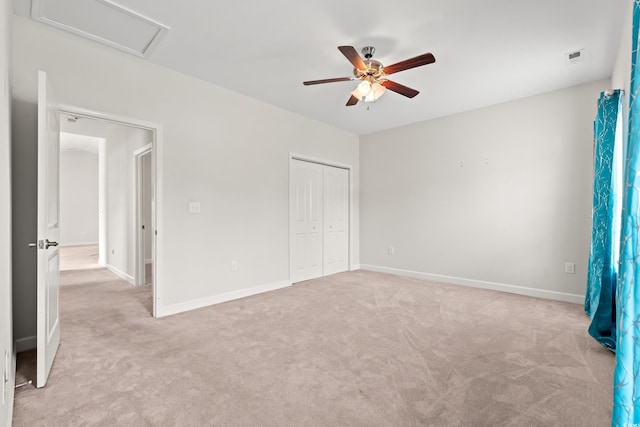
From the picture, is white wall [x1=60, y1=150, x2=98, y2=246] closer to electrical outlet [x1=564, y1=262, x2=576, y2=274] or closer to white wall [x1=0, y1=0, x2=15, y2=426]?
white wall [x1=0, y1=0, x2=15, y2=426]

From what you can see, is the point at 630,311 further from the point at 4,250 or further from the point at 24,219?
the point at 24,219

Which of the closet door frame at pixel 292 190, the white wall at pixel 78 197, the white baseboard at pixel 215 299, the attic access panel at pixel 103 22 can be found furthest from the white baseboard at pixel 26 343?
the white wall at pixel 78 197

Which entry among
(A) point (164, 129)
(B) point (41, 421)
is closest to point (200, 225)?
(A) point (164, 129)

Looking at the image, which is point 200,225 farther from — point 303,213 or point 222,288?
point 303,213

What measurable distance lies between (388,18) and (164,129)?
2.42 metres

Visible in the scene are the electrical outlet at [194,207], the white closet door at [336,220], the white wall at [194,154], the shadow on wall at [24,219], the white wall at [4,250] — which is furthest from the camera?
the white closet door at [336,220]

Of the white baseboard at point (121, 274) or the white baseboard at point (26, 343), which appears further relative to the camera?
the white baseboard at point (121, 274)

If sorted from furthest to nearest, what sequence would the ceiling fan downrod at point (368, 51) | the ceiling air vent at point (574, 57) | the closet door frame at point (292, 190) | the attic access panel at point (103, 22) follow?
the closet door frame at point (292, 190)
the ceiling air vent at point (574, 57)
the ceiling fan downrod at point (368, 51)
the attic access panel at point (103, 22)

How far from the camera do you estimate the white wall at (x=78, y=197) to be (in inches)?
374

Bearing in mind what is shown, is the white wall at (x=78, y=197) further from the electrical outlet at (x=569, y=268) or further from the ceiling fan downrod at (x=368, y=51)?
the electrical outlet at (x=569, y=268)

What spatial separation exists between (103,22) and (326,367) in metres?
3.14

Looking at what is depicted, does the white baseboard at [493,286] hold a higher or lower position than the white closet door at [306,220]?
lower

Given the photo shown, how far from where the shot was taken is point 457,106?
14.0 ft

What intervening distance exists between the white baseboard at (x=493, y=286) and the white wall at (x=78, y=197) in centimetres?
958
